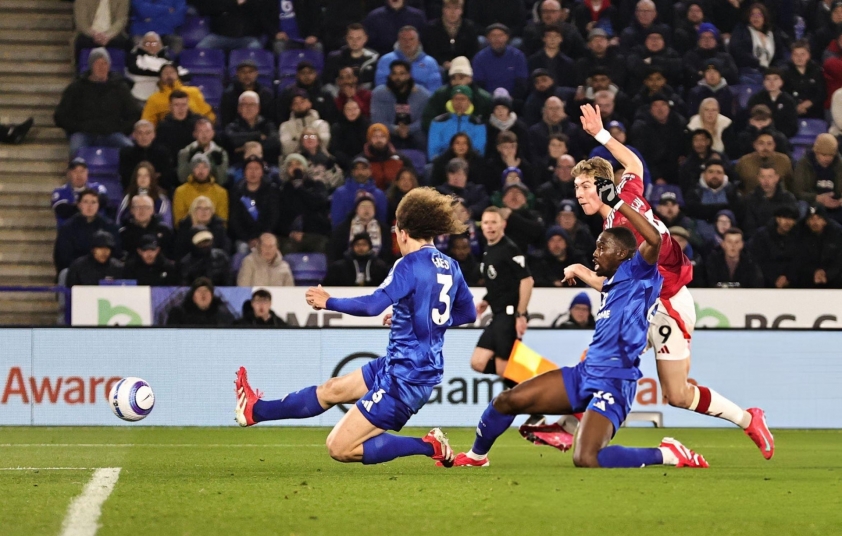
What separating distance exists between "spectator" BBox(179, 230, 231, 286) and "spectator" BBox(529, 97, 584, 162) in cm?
407

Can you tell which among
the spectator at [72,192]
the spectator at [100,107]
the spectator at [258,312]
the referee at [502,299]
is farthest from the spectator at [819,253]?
the spectator at [100,107]

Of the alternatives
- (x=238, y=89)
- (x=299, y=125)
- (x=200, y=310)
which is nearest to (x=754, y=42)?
(x=299, y=125)

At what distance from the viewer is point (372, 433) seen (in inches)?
306

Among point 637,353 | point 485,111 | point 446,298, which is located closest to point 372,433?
point 446,298

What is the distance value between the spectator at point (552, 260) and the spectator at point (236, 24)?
5.13 metres

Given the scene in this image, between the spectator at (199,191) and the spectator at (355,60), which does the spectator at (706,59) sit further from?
the spectator at (199,191)

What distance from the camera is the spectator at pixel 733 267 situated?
1486cm

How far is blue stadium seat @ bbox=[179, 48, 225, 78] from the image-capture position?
57.0 ft

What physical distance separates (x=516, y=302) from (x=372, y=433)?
464cm

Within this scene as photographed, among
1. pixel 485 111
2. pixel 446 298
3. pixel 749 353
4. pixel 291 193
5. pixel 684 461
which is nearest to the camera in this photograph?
pixel 446 298

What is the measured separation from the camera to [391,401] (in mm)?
7656

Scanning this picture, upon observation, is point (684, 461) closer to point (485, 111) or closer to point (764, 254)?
point (764, 254)

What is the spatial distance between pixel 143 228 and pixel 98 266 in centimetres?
76

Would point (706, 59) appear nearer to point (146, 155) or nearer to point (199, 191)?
point (199, 191)
